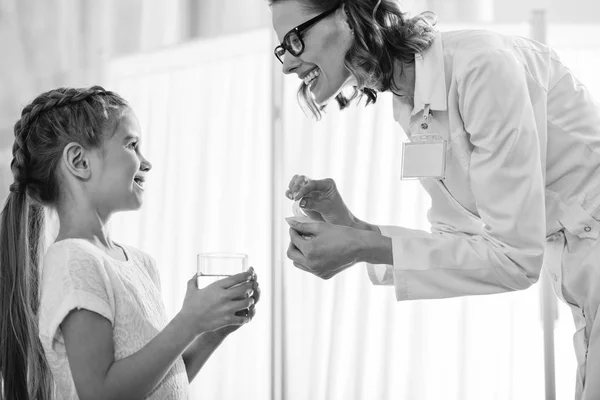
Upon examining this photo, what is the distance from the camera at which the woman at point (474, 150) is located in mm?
1247

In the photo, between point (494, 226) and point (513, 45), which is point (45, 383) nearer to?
point (494, 226)

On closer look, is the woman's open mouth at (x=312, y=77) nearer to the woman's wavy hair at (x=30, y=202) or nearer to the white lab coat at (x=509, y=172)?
the white lab coat at (x=509, y=172)

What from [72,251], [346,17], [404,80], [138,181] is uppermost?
[346,17]

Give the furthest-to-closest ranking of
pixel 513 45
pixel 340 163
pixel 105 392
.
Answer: pixel 340 163 → pixel 513 45 → pixel 105 392

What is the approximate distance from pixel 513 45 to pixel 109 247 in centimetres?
90

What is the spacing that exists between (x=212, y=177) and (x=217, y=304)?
4.75 feet

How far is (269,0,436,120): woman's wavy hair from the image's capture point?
1389 millimetres

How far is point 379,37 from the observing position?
4.52 ft

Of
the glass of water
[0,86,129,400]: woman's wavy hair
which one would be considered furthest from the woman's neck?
[0,86,129,400]: woman's wavy hair

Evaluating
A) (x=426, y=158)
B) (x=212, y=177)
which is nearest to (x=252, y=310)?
(x=426, y=158)

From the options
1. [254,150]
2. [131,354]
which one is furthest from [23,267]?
[254,150]

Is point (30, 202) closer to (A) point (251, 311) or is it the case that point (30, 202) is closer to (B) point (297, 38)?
(A) point (251, 311)

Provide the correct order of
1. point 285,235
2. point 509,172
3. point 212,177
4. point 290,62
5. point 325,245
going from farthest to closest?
point 212,177
point 285,235
point 290,62
point 325,245
point 509,172

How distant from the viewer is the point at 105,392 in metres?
1.25
